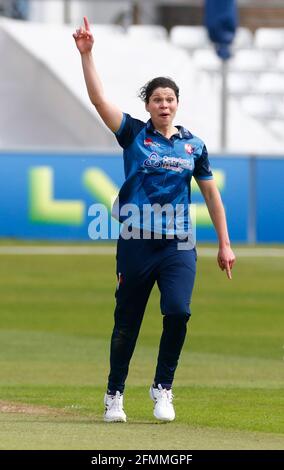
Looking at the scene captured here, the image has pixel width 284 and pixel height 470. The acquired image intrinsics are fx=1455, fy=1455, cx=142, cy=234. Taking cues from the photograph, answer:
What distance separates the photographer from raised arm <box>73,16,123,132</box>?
28.7 feet

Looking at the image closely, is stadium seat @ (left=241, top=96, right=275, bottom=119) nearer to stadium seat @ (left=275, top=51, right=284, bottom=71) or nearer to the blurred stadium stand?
the blurred stadium stand

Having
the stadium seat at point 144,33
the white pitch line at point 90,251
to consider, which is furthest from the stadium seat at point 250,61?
the white pitch line at point 90,251

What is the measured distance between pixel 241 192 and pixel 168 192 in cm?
1727

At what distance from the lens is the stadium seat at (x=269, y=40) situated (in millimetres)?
34375

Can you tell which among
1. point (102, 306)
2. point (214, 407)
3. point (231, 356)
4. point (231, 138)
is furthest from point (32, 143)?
point (214, 407)

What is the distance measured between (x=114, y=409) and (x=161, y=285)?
2.70 feet

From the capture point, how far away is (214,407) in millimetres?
9969

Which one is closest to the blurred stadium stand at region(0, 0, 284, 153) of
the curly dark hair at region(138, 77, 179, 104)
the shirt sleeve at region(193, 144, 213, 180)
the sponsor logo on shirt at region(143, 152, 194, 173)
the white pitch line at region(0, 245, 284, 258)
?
the white pitch line at region(0, 245, 284, 258)

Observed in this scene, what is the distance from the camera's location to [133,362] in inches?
505

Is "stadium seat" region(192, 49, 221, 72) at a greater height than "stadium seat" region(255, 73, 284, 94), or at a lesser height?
greater

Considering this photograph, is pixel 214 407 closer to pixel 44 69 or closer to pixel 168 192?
pixel 168 192

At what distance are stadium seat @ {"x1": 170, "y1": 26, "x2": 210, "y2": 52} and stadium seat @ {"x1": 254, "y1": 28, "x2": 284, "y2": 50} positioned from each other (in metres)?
1.22

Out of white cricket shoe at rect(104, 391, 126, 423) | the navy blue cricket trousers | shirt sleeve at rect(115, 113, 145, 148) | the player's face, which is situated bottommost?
white cricket shoe at rect(104, 391, 126, 423)

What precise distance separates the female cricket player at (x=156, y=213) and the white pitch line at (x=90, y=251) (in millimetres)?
14524
